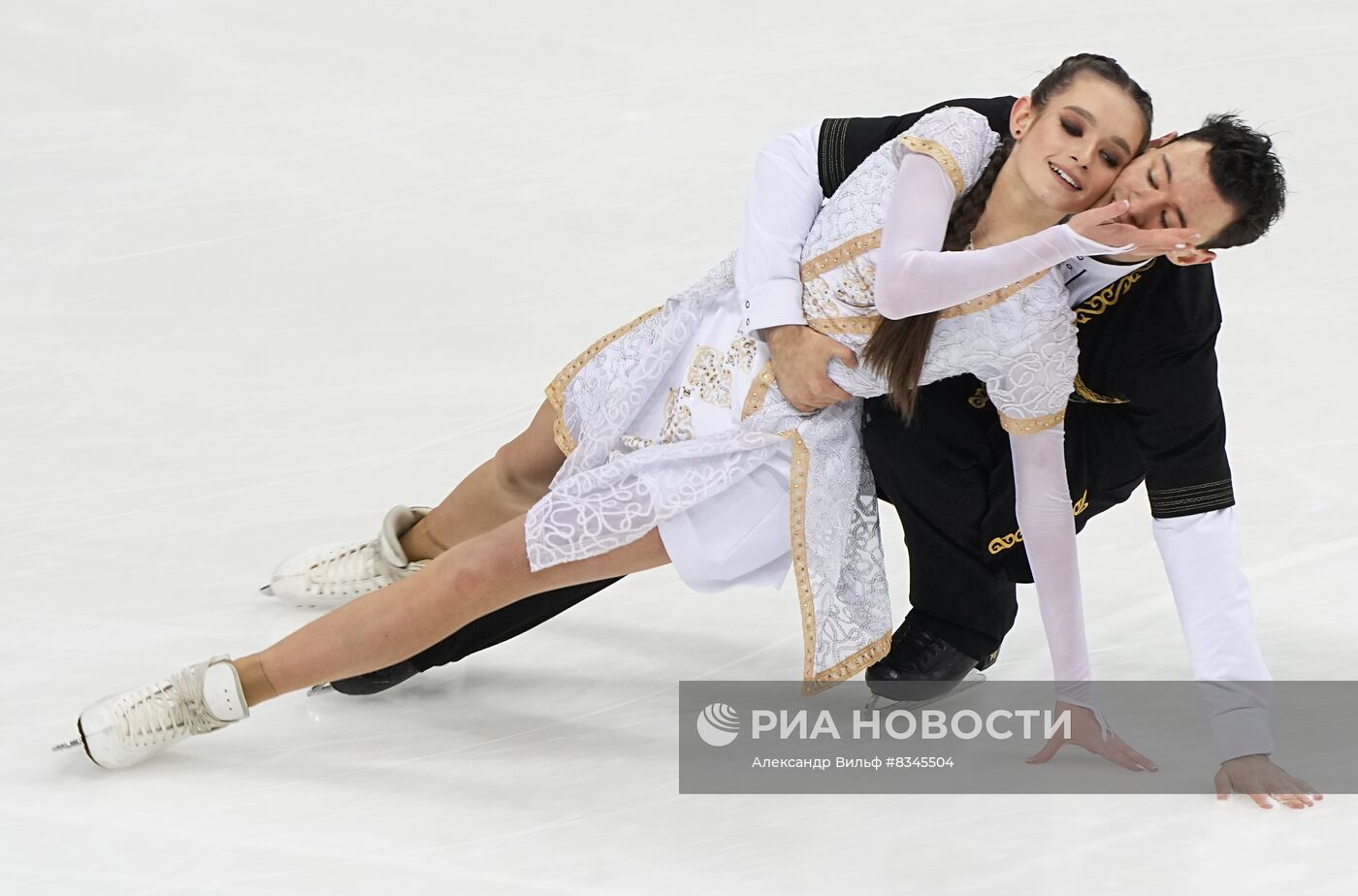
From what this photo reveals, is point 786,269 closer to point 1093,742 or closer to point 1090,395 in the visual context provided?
point 1090,395

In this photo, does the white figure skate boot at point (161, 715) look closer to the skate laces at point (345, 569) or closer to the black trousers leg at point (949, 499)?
the skate laces at point (345, 569)

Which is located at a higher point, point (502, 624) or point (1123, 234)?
point (1123, 234)

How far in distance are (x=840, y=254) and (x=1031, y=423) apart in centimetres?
38

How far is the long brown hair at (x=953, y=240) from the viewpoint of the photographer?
225cm

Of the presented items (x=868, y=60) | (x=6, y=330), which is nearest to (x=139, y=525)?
(x=6, y=330)

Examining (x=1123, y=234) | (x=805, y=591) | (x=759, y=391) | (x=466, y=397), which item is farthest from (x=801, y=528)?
(x=466, y=397)

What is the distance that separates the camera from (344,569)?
10.9 feet

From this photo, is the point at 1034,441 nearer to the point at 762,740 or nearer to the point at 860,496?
the point at 860,496

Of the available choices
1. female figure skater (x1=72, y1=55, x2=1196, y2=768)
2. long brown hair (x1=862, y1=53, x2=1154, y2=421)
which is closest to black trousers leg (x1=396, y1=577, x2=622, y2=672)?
female figure skater (x1=72, y1=55, x2=1196, y2=768)

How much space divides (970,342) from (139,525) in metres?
2.16

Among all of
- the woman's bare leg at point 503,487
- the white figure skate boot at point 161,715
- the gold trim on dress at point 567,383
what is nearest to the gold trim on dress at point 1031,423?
the gold trim on dress at point 567,383

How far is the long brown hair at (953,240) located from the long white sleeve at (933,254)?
0.03 meters

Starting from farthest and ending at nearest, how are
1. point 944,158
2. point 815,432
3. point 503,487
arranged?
point 503,487
point 815,432
point 944,158

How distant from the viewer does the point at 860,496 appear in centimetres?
262
